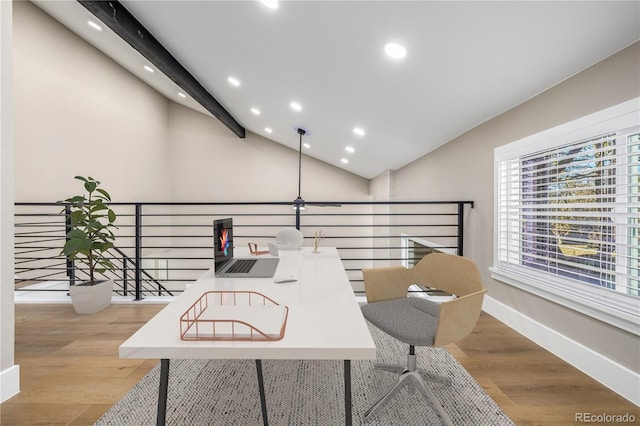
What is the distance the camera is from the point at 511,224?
263 centimetres

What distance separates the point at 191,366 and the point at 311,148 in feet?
16.9

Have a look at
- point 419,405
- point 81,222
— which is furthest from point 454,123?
point 81,222

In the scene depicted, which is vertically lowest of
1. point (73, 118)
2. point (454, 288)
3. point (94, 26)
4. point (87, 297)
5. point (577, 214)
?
point (87, 297)

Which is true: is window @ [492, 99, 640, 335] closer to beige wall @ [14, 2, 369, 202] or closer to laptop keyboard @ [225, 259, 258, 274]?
laptop keyboard @ [225, 259, 258, 274]

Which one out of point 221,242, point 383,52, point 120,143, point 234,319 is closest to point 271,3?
point 383,52

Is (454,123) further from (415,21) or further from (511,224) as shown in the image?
(415,21)

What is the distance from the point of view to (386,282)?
186cm

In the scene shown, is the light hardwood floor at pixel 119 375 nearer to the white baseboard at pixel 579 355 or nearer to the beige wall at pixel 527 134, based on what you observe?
the white baseboard at pixel 579 355

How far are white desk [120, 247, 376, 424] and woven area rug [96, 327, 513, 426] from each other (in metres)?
0.71

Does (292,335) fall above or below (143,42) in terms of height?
below

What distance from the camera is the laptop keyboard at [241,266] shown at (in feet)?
4.93

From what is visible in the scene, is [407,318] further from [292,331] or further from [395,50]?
[395,50]

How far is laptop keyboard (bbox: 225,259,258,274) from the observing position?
1.50 meters

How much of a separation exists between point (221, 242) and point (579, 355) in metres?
2.23
